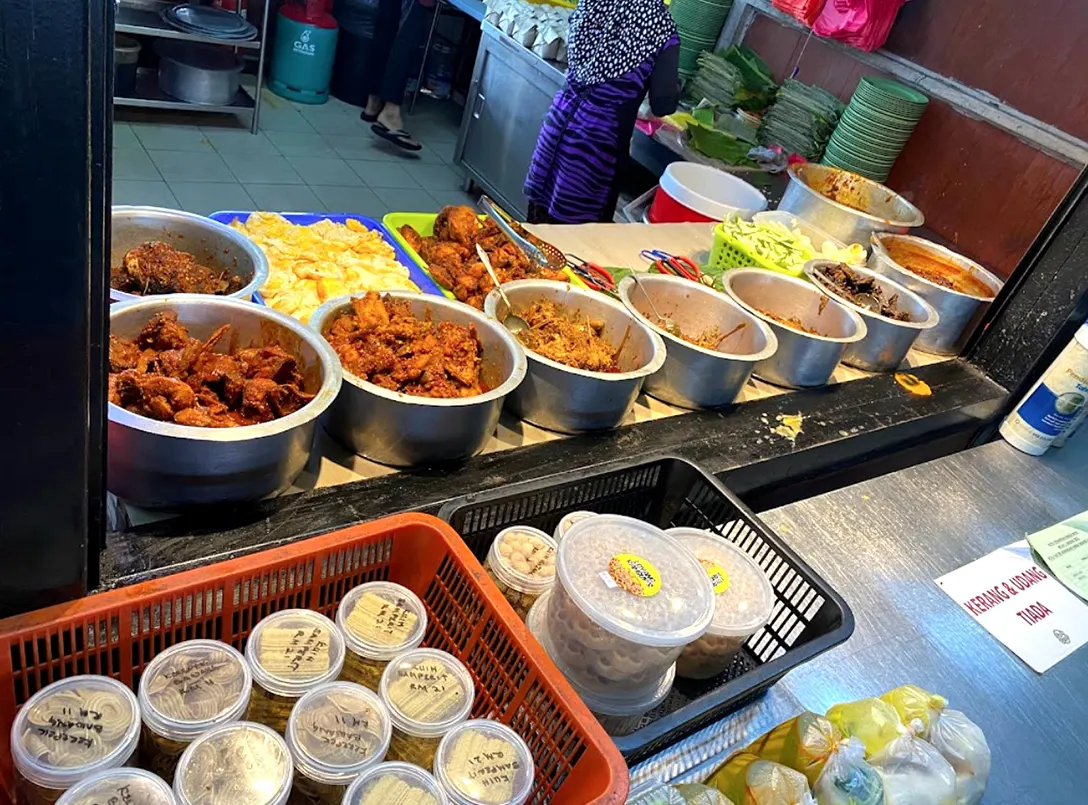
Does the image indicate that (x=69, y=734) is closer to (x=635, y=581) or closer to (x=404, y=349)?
(x=635, y=581)

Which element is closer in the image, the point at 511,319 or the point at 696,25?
the point at 511,319

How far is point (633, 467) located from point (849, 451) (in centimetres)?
93

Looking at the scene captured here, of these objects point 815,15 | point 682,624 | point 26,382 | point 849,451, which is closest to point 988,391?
point 849,451

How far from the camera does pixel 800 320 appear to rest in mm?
2434

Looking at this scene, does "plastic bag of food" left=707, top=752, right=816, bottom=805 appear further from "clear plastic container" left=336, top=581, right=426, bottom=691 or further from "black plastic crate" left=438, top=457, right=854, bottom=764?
"clear plastic container" left=336, top=581, right=426, bottom=691

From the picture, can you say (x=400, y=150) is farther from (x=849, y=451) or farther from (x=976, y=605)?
(x=976, y=605)

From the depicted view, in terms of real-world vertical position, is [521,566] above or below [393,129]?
above

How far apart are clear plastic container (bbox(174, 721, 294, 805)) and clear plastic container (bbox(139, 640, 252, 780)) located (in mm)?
25

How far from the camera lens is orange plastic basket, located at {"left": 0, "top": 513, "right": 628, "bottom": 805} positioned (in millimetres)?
900

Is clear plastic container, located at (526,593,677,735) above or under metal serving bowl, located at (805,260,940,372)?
under

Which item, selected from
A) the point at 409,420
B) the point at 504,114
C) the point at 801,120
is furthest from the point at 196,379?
the point at 504,114

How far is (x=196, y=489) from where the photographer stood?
1228 millimetres

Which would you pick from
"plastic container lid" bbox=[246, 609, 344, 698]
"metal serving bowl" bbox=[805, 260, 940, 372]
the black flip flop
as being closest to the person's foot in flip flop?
the black flip flop

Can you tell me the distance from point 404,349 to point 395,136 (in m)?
5.07
